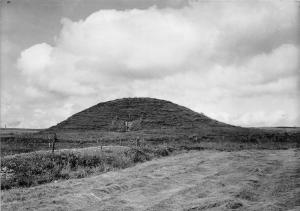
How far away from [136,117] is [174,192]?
56.8 meters

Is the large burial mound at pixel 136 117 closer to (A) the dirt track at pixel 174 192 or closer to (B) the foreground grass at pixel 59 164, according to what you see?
(B) the foreground grass at pixel 59 164

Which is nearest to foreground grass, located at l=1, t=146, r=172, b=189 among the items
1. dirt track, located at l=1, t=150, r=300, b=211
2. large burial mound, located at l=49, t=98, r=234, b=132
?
dirt track, located at l=1, t=150, r=300, b=211

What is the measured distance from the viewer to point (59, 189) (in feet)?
53.4

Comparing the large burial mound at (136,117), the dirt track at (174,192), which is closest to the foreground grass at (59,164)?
the dirt track at (174,192)

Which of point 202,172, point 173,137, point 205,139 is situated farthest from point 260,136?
point 202,172

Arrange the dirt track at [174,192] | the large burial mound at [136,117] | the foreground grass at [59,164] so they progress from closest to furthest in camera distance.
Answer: the dirt track at [174,192]
the foreground grass at [59,164]
the large burial mound at [136,117]

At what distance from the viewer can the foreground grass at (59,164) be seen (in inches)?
773

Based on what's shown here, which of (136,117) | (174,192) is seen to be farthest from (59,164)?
(136,117)

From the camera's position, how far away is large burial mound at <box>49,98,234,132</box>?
68.6 metres

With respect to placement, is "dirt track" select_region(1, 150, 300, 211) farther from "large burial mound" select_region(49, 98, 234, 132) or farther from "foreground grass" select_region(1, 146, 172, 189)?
"large burial mound" select_region(49, 98, 234, 132)

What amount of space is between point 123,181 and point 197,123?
2129 inches

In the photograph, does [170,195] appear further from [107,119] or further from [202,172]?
[107,119]

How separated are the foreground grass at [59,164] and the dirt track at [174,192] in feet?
→ 7.70

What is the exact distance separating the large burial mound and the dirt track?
155ft
